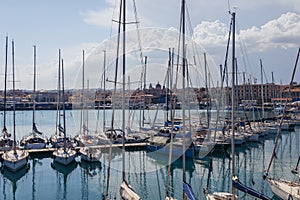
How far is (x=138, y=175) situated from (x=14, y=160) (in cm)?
638

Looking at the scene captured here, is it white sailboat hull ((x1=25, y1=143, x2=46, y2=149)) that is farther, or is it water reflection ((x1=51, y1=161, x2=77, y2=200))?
white sailboat hull ((x1=25, y1=143, x2=46, y2=149))

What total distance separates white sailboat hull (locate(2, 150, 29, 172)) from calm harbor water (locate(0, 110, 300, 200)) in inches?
12.8

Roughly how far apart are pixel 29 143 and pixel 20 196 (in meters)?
9.18

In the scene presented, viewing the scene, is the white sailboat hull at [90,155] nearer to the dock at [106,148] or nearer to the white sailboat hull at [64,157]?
the dock at [106,148]

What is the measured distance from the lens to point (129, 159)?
67.9 ft

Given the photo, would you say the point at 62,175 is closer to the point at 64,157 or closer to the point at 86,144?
the point at 64,157

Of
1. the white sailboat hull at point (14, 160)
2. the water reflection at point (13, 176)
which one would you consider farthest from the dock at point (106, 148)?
the water reflection at point (13, 176)

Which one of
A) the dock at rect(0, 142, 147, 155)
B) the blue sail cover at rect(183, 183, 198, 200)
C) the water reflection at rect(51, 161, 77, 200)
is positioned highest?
the blue sail cover at rect(183, 183, 198, 200)

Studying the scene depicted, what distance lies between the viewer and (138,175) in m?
17.0

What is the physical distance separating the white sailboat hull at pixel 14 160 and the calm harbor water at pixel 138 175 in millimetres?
324

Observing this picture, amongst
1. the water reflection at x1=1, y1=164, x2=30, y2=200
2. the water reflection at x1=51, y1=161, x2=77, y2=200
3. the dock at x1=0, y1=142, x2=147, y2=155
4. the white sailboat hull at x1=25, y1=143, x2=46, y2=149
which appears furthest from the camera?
the white sailboat hull at x1=25, y1=143, x2=46, y2=149

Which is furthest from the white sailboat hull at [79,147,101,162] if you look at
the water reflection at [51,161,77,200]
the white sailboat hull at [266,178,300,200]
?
the white sailboat hull at [266,178,300,200]

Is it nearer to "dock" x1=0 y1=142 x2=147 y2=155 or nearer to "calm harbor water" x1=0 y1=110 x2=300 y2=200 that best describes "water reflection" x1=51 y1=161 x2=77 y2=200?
"calm harbor water" x1=0 y1=110 x2=300 y2=200

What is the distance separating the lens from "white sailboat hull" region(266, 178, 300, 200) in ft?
34.0
